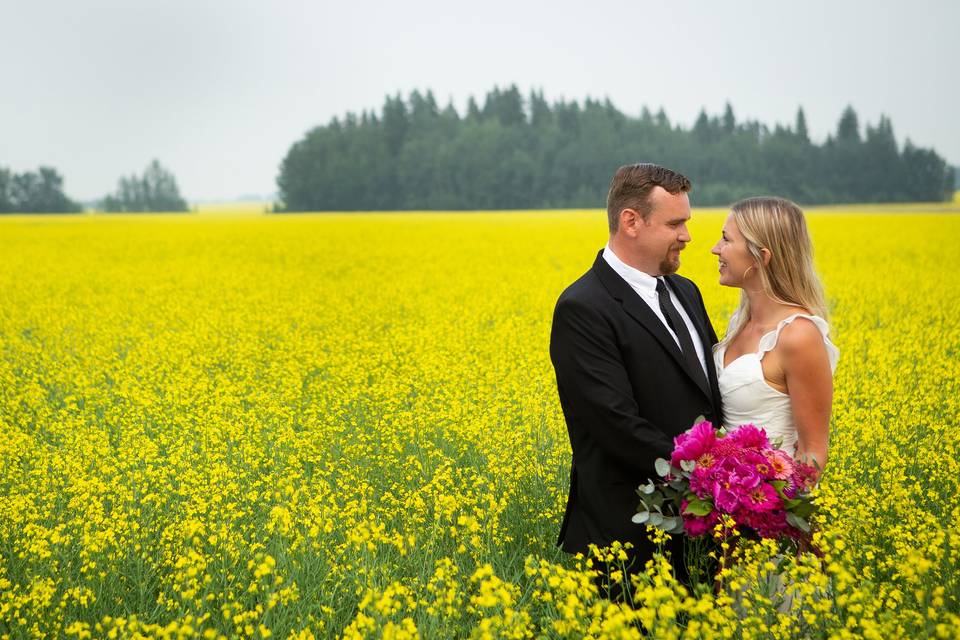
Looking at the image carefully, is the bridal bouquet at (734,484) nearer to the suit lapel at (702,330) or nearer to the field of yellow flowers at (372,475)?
the field of yellow flowers at (372,475)

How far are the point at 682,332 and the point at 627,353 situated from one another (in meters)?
0.27

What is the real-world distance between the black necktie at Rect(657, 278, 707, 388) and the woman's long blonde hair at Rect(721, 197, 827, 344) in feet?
1.13

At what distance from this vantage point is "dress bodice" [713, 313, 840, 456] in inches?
126

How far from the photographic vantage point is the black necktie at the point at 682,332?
3.19 meters

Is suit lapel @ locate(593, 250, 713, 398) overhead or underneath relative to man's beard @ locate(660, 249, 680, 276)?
underneath

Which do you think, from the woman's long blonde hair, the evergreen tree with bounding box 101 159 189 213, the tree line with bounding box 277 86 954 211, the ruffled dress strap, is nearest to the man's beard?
the woman's long blonde hair

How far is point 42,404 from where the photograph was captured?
22.9ft

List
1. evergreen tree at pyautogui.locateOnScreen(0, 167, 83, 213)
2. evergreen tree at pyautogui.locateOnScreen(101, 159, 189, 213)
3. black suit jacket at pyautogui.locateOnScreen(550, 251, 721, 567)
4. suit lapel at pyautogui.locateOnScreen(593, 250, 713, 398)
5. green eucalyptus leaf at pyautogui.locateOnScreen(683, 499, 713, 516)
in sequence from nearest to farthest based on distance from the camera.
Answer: green eucalyptus leaf at pyautogui.locateOnScreen(683, 499, 713, 516) → black suit jacket at pyautogui.locateOnScreen(550, 251, 721, 567) → suit lapel at pyautogui.locateOnScreen(593, 250, 713, 398) → evergreen tree at pyautogui.locateOnScreen(0, 167, 83, 213) → evergreen tree at pyautogui.locateOnScreen(101, 159, 189, 213)

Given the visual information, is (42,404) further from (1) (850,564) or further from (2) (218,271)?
(2) (218,271)

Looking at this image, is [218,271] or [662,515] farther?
[218,271]

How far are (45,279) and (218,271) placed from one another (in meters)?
3.41

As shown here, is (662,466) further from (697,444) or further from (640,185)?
(640,185)

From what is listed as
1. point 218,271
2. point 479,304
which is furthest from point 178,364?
point 218,271

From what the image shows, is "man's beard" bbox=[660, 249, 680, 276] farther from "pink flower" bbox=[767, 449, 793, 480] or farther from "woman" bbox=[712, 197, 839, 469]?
"pink flower" bbox=[767, 449, 793, 480]
